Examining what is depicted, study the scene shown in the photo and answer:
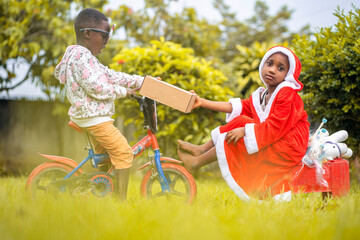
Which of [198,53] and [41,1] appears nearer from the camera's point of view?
[41,1]

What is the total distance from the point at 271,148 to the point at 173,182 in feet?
2.87

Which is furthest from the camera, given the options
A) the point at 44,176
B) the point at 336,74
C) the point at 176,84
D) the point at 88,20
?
the point at 176,84

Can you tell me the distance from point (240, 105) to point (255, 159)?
0.56 metres

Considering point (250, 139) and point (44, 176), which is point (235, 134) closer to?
point (250, 139)

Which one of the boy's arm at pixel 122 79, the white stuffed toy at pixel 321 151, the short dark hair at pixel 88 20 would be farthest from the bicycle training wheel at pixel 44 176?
the white stuffed toy at pixel 321 151

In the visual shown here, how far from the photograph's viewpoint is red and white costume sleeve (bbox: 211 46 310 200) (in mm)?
2707

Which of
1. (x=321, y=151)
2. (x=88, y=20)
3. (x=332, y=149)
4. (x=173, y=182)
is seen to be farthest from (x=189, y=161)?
(x=88, y=20)

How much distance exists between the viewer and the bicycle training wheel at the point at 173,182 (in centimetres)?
276

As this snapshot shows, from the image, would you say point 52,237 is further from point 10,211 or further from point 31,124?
point 31,124

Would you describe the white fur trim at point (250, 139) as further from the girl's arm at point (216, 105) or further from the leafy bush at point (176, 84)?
the leafy bush at point (176, 84)

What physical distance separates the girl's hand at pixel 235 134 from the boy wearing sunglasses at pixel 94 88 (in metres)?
0.84

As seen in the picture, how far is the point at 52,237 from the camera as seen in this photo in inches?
68.6

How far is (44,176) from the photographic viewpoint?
2785 mm

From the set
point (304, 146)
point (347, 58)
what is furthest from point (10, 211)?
point (347, 58)
